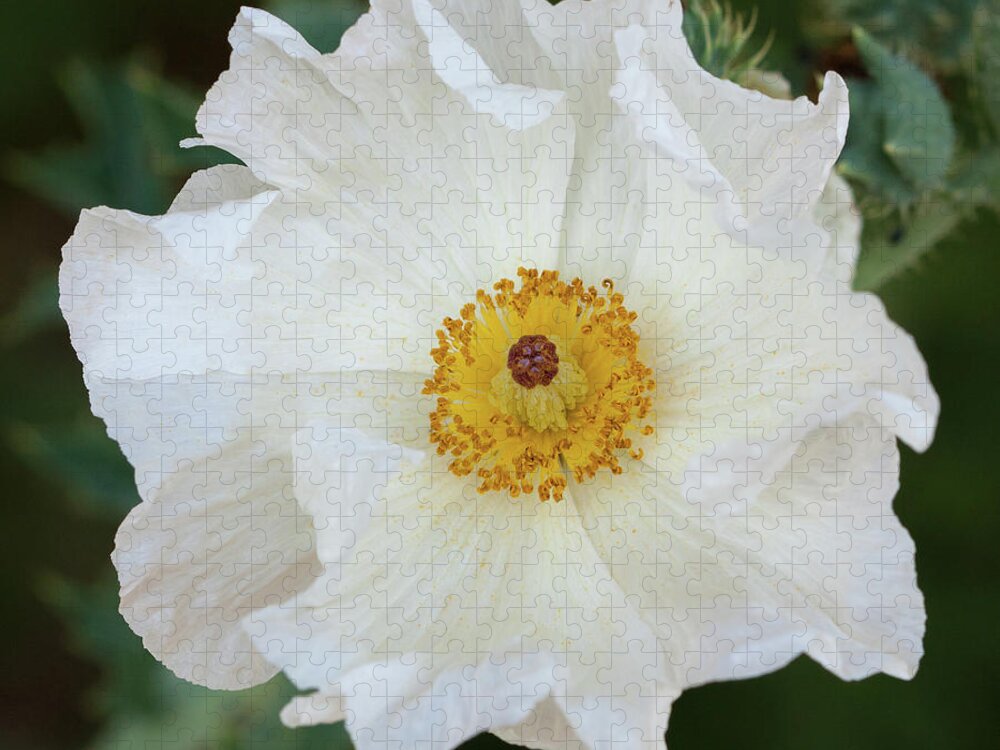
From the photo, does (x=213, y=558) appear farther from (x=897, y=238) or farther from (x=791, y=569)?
(x=897, y=238)

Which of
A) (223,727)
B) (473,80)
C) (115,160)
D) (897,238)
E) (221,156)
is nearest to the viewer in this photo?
(473,80)

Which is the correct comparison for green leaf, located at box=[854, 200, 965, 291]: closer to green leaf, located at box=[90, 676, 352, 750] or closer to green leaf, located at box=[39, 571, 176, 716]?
green leaf, located at box=[90, 676, 352, 750]

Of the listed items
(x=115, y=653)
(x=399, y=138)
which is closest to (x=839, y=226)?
(x=399, y=138)

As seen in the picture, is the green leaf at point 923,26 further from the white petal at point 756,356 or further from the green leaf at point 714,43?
the white petal at point 756,356

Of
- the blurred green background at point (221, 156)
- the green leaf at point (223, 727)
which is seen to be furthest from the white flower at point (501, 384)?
the green leaf at point (223, 727)

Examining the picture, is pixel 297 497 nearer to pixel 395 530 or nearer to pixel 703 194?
pixel 395 530

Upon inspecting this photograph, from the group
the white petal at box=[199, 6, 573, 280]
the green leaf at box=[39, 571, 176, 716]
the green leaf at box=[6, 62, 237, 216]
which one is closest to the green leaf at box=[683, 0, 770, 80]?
the white petal at box=[199, 6, 573, 280]

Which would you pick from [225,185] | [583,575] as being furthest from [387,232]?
[583,575]
